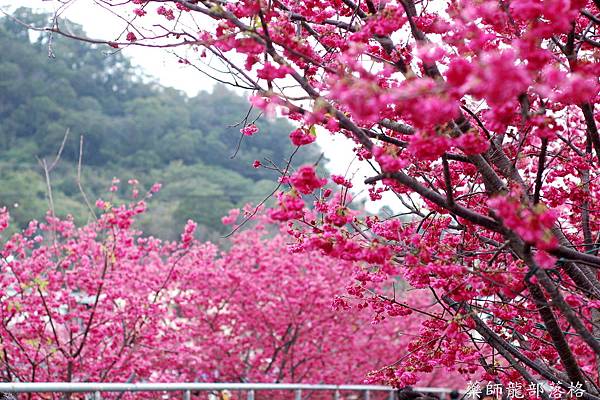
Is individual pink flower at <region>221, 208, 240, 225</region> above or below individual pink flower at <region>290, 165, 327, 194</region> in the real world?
above

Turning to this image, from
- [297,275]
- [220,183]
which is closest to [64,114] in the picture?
[220,183]

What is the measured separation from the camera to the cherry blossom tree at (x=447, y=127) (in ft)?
6.20

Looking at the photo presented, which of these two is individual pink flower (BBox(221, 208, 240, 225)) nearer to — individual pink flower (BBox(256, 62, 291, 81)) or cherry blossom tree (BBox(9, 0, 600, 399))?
cherry blossom tree (BBox(9, 0, 600, 399))

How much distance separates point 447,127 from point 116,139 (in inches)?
1034

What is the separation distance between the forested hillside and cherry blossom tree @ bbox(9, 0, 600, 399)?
18472 millimetres

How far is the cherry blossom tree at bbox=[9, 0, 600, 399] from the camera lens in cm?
189

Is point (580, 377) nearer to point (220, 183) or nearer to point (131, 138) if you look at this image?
point (220, 183)

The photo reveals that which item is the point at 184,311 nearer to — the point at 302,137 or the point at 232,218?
the point at 232,218

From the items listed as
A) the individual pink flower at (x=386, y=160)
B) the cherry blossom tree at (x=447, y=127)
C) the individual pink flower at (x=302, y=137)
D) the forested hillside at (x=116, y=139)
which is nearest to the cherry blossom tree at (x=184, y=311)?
the cherry blossom tree at (x=447, y=127)

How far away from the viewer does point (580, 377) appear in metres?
2.73

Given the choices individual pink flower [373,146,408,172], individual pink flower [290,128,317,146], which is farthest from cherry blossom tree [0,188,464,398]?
individual pink flower [373,146,408,172]

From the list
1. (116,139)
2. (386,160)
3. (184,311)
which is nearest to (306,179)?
(386,160)

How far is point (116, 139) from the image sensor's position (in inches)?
1070

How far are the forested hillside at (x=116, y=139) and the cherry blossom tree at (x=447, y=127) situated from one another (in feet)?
60.6
